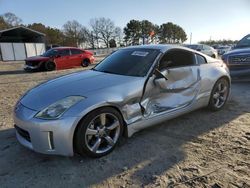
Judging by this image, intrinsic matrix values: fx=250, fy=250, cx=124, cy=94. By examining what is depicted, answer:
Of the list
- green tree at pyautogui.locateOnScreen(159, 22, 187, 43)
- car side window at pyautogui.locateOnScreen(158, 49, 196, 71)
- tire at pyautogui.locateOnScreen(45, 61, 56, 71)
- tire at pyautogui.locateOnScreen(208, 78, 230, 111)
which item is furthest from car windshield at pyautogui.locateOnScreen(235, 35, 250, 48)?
green tree at pyautogui.locateOnScreen(159, 22, 187, 43)

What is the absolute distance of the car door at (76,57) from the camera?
54.3 ft

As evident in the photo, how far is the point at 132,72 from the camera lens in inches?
157

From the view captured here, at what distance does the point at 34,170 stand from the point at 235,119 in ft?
12.0

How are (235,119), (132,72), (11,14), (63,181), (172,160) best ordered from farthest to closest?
(11,14), (235,119), (132,72), (172,160), (63,181)

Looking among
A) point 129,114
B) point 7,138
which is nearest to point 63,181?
point 129,114

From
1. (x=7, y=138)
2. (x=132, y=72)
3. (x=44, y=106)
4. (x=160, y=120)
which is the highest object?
(x=132, y=72)

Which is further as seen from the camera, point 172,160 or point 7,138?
point 7,138

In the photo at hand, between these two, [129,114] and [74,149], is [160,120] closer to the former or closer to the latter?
[129,114]

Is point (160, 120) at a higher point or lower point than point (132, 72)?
lower

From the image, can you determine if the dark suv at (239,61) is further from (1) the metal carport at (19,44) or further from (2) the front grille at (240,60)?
(1) the metal carport at (19,44)

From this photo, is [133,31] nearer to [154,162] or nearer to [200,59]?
[200,59]

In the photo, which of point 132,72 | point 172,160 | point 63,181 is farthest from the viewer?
point 132,72

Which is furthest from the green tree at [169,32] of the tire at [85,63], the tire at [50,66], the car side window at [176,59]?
the car side window at [176,59]

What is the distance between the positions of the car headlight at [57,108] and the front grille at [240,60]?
20.9ft
